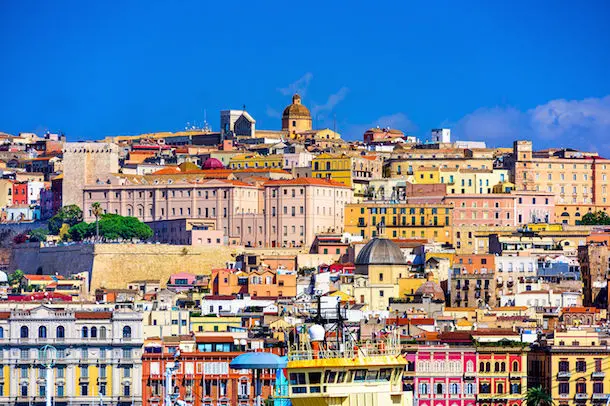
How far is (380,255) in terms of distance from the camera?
9081 cm

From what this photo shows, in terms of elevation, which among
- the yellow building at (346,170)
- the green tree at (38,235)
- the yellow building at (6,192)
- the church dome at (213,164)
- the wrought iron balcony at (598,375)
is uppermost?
the church dome at (213,164)

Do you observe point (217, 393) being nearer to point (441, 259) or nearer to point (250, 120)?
point (441, 259)

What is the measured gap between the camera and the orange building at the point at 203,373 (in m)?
68.6

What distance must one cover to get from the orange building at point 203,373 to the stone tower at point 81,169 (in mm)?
45767

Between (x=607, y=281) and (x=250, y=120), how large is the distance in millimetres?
66920

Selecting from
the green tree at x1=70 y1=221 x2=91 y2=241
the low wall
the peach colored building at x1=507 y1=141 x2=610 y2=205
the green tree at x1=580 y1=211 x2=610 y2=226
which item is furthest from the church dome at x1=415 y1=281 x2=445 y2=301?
the peach colored building at x1=507 y1=141 x2=610 y2=205

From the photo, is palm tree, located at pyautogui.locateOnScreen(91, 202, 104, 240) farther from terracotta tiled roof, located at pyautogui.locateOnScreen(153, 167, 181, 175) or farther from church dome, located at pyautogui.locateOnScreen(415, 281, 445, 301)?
church dome, located at pyautogui.locateOnScreen(415, 281, 445, 301)

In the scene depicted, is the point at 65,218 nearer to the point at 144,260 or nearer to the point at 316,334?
the point at 144,260

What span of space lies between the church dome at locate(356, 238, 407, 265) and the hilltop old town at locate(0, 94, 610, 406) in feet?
0.41

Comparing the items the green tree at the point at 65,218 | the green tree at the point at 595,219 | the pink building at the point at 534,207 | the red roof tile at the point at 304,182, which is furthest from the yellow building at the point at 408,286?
the green tree at the point at 65,218

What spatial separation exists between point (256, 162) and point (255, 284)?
35.8 m

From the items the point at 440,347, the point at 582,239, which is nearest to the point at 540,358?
the point at 440,347

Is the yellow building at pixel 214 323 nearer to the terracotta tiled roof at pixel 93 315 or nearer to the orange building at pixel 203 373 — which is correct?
the terracotta tiled roof at pixel 93 315

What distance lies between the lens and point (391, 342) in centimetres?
2258
